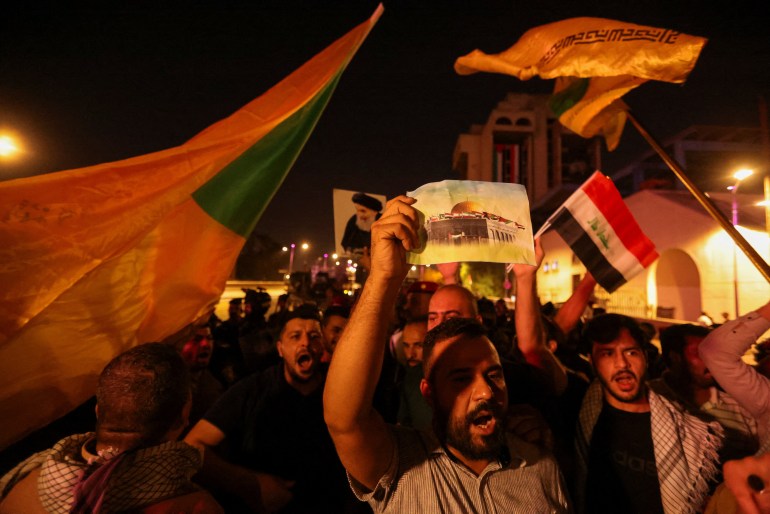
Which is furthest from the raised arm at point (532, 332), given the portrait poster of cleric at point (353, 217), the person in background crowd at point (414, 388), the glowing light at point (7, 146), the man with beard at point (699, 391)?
the glowing light at point (7, 146)

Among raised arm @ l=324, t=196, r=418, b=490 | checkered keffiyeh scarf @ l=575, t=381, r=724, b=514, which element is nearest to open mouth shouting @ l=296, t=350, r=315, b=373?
raised arm @ l=324, t=196, r=418, b=490

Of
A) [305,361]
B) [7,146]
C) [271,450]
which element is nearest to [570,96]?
[305,361]

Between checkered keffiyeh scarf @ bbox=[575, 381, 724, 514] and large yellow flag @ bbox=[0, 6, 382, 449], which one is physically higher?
large yellow flag @ bbox=[0, 6, 382, 449]

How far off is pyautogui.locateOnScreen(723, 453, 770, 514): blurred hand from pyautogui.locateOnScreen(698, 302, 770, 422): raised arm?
1163mm

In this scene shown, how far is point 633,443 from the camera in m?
2.31

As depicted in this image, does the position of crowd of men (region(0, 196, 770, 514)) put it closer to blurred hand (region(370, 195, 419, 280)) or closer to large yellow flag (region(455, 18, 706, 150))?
blurred hand (region(370, 195, 419, 280))

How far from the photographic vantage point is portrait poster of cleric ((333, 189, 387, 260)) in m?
4.60

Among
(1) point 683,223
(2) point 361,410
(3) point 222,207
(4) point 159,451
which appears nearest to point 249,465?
(4) point 159,451

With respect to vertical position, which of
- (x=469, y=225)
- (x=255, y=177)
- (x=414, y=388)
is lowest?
(x=414, y=388)

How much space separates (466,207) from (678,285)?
23937 millimetres

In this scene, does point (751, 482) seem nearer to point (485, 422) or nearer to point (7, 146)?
point (485, 422)

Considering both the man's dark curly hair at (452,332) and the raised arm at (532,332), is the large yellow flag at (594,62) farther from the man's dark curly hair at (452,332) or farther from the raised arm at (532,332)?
the man's dark curly hair at (452,332)

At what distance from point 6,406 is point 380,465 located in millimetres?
2309

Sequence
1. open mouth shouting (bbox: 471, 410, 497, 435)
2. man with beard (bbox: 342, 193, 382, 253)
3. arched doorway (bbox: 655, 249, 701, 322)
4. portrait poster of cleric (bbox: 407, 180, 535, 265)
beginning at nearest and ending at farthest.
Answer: portrait poster of cleric (bbox: 407, 180, 535, 265), open mouth shouting (bbox: 471, 410, 497, 435), man with beard (bbox: 342, 193, 382, 253), arched doorway (bbox: 655, 249, 701, 322)
